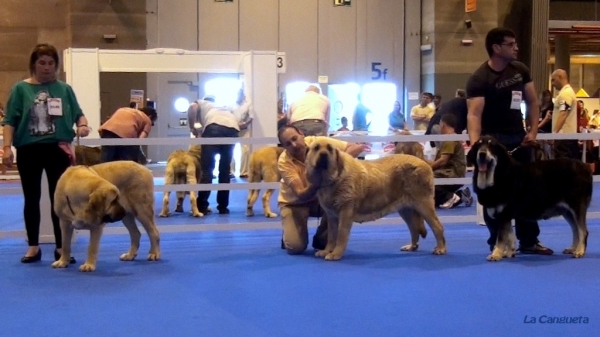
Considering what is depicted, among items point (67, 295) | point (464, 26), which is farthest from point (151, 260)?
point (464, 26)

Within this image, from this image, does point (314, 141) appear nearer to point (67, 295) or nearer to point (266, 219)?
point (67, 295)

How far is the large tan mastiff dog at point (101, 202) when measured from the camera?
15.9 ft

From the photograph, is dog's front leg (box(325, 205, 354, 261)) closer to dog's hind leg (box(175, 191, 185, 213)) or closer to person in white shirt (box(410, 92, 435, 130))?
dog's hind leg (box(175, 191, 185, 213))

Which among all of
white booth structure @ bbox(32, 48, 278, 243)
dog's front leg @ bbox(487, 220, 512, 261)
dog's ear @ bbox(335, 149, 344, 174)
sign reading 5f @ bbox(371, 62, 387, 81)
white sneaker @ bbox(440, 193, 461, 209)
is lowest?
white sneaker @ bbox(440, 193, 461, 209)

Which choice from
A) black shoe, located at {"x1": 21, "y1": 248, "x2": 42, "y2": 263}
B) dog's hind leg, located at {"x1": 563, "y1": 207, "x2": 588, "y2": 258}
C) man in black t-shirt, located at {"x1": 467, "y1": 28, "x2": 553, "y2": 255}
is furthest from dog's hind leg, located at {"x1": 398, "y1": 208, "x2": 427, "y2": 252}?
black shoe, located at {"x1": 21, "y1": 248, "x2": 42, "y2": 263}

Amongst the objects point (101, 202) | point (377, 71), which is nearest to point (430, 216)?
point (101, 202)

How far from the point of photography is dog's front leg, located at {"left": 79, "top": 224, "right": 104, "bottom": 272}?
5.04 m

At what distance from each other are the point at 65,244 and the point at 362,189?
7.04 ft

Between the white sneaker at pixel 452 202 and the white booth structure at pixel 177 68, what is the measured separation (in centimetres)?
331

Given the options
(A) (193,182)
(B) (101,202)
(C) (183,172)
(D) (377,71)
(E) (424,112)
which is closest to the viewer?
(B) (101,202)

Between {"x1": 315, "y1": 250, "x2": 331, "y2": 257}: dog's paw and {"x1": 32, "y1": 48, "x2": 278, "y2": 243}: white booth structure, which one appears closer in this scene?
{"x1": 315, "y1": 250, "x2": 331, "y2": 257}: dog's paw

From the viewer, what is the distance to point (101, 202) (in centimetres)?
481

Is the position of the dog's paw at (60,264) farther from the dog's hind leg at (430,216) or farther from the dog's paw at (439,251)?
the dog's paw at (439,251)

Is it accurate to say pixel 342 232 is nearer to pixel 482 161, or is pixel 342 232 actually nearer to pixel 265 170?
pixel 482 161
